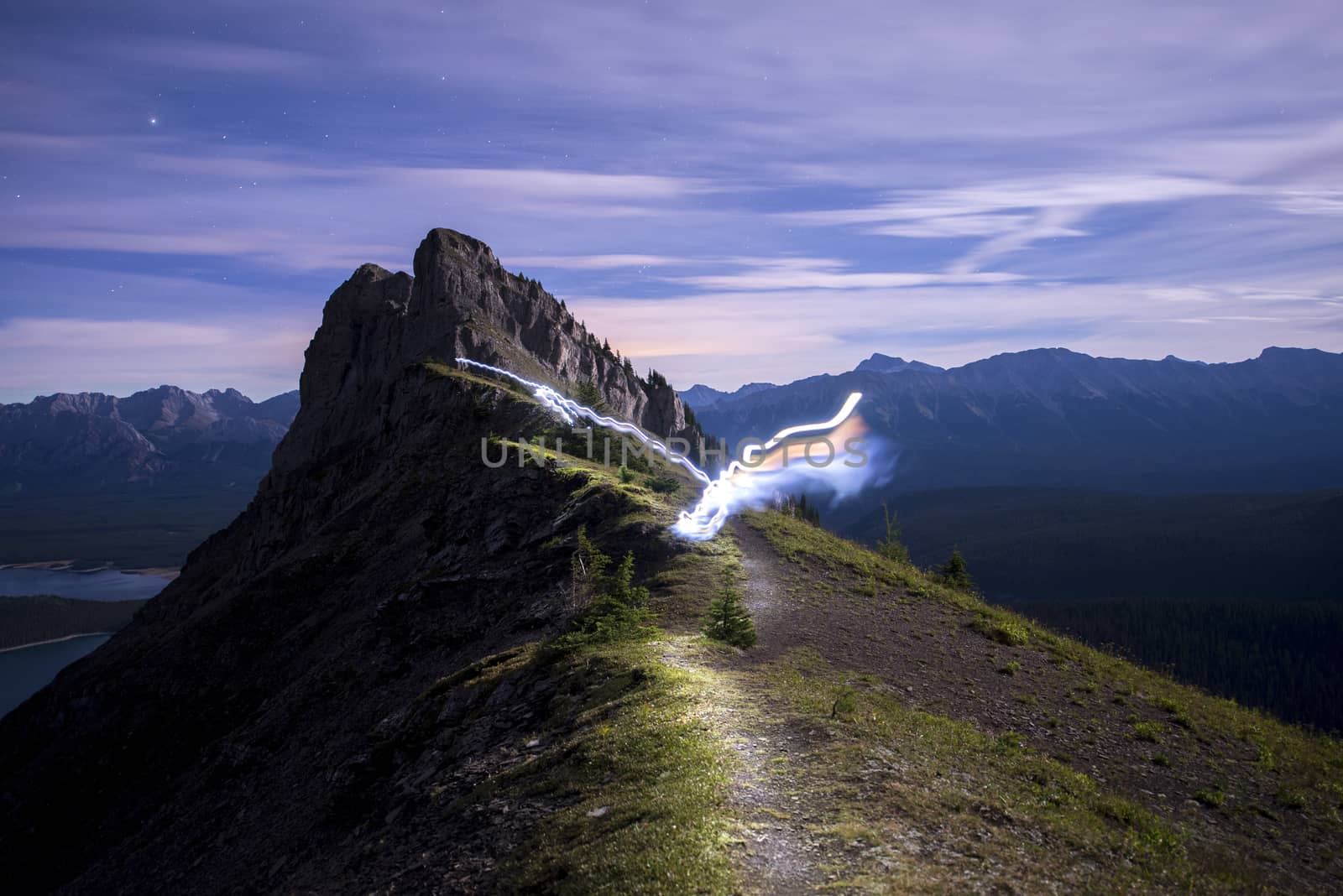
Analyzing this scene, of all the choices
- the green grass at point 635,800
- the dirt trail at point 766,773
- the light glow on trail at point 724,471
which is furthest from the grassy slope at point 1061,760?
the light glow on trail at point 724,471

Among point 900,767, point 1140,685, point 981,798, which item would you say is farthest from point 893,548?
point 981,798

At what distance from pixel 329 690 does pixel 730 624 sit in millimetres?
21660

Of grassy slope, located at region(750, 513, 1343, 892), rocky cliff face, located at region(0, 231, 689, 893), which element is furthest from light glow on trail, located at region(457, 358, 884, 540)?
grassy slope, located at region(750, 513, 1343, 892)

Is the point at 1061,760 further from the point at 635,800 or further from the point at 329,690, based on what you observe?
the point at 329,690

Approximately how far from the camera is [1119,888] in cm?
1095

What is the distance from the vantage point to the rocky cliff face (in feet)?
69.4

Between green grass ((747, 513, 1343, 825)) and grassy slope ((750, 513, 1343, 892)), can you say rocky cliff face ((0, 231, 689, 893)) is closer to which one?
grassy slope ((750, 513, 1343, 892))

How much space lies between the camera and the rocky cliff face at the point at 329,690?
69.4 feet

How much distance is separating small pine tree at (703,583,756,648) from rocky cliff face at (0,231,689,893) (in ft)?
20.9

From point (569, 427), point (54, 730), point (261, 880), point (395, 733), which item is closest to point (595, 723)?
point (395, 733)

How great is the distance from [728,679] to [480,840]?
8942mm

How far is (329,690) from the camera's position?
108 feet

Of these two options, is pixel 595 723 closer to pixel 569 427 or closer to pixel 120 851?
pixel 120 851

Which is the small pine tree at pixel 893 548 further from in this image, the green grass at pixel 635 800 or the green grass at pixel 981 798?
the green grass at pixel 635 800
